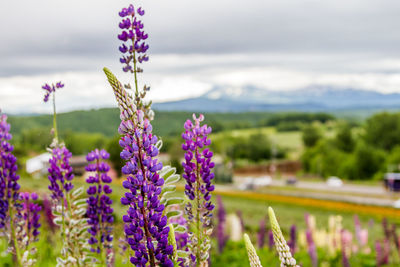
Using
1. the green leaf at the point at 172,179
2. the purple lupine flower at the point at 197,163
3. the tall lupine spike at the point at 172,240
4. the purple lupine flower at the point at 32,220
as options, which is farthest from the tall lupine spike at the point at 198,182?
the purple lupine flower at the point at 32,220

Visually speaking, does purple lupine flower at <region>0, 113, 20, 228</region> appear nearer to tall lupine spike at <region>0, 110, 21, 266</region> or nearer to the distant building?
tall lupine spike at <region>0, 110, 21, 266</region>

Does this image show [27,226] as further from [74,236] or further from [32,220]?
[74,236]

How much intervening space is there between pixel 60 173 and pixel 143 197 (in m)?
1.88

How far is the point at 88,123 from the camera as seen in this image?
170 metres

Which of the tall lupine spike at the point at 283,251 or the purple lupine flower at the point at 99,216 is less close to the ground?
the tall lupine spike at the point at 283,251

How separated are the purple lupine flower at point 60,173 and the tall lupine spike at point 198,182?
3.86 ft

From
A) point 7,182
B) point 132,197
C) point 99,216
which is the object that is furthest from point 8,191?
point 132,197

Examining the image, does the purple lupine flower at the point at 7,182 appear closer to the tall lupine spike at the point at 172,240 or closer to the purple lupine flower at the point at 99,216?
the purple lupine flower at the point at 99,216

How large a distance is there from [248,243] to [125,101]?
37.9 inches

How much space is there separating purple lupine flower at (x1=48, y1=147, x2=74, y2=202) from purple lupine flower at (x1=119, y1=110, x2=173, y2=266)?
1737mm

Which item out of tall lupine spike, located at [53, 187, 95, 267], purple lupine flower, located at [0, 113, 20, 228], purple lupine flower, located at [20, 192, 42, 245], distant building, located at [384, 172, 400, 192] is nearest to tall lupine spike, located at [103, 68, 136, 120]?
tall lupine spike, located at [53, 187, 95, 267]

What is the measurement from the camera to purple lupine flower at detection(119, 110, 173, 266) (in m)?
2.39

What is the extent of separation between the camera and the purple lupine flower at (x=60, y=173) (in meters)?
4.03

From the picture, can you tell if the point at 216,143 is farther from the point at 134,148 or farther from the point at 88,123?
the point at 134,148
